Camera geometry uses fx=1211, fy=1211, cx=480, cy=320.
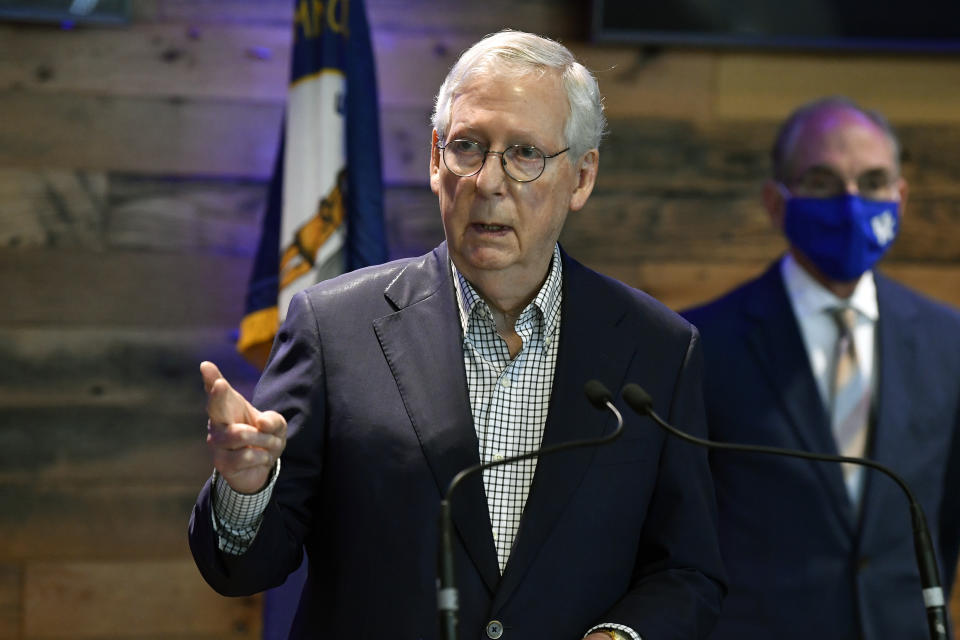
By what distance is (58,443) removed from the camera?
2.92 m

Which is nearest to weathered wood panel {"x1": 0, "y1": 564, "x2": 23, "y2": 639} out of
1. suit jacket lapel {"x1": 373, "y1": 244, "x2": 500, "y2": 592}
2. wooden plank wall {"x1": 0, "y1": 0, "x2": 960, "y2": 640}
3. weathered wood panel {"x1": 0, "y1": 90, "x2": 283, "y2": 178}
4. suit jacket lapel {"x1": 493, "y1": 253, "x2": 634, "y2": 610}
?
wooden plank wall {"x1": 0, "y1": 0, "x2": 960, "y2": 640}

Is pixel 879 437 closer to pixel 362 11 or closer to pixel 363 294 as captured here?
pixel 363 294

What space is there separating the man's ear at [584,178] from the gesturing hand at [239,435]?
64 cm

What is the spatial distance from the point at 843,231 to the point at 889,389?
1.12 feet

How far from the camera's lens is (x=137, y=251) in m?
2.96

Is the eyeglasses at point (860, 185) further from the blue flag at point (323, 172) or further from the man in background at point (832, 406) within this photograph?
the blue flag at point (323, 172)

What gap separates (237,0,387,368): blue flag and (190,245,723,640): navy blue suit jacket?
2.89 ft

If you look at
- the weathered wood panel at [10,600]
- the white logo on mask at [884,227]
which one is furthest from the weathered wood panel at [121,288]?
the white logo on mask at [884,227]

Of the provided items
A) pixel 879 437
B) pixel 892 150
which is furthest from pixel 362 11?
pixel 879 437

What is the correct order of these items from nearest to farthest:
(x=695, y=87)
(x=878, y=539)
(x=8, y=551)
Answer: (x=878, y=539), (x=8, y=551), (x=695, y=87)

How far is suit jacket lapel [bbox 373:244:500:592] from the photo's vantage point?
162 centimetres

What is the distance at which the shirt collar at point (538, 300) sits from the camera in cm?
177

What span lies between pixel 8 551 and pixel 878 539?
6.53 ft

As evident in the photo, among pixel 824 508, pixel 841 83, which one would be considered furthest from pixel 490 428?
pixel 841 83
